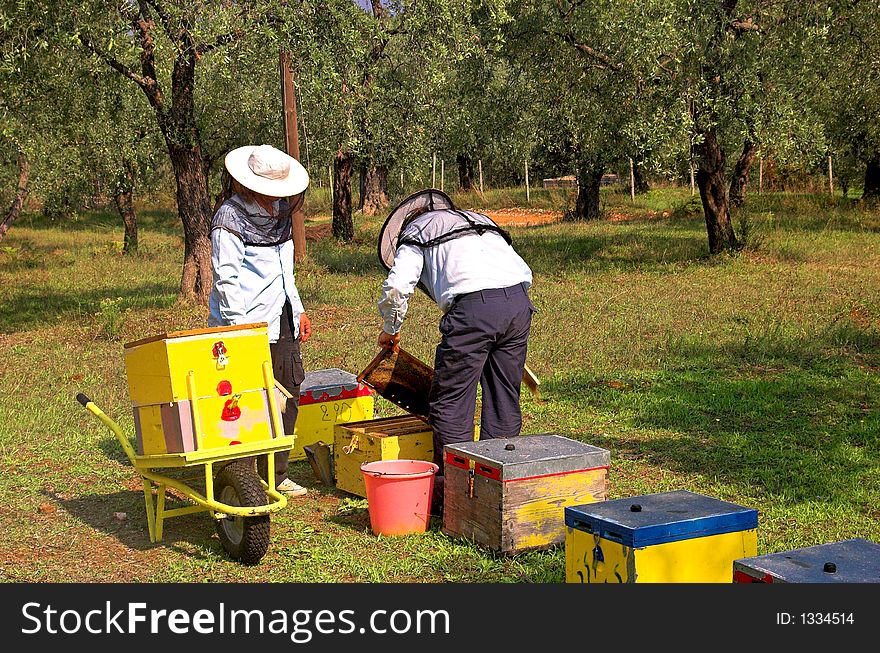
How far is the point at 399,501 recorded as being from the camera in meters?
5.82

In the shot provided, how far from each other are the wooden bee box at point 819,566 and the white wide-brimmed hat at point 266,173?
362 cm

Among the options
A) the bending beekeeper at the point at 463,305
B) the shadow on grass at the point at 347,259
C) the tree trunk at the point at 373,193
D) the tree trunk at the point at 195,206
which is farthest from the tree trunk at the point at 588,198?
the bending beekeeper at the point at 463,305

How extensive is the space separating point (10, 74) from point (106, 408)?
19.0 feet

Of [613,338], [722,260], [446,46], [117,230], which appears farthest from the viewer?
[117,230]

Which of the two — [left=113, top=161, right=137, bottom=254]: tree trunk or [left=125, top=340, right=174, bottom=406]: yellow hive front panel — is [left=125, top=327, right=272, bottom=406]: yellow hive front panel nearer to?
[left=125, top=340, right=174, bottom=406]: yellow hive front panel

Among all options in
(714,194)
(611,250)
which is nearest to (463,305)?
(714,194)

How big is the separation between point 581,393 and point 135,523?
4.59 metres

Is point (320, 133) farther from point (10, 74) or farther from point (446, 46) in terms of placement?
point (10, 74)

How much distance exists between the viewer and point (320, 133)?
24094mm

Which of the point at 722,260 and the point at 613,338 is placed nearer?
the point at 613,338

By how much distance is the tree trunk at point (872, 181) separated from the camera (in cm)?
2697

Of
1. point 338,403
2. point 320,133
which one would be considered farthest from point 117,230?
point 338,403

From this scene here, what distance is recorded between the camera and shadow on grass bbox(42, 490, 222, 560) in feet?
19.4

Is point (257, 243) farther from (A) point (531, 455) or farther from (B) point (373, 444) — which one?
(A) point (531, 455)
